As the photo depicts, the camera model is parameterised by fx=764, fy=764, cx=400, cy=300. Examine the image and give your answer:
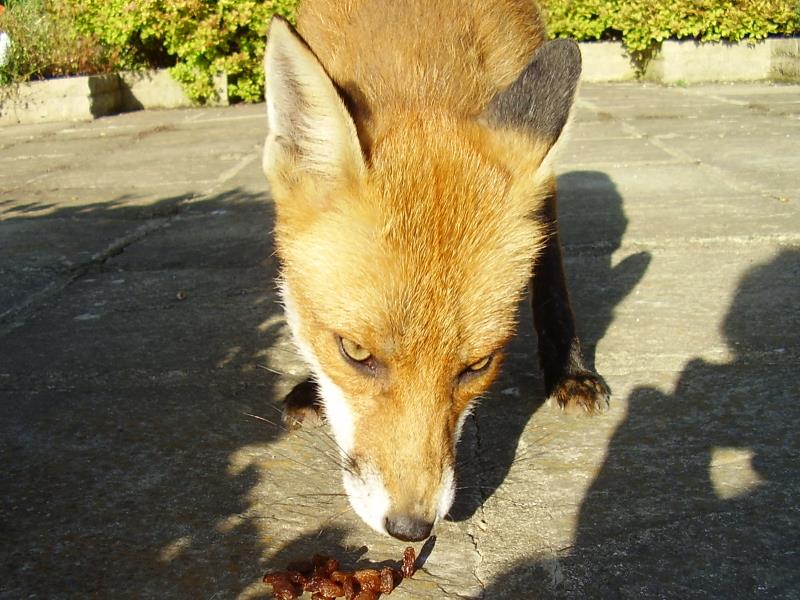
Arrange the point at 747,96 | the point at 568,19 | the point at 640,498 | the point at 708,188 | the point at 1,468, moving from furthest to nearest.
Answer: the point at 568,19 < the point at 747,96 < the point at 708,188 < the point at 1,468 < the point at 640,498

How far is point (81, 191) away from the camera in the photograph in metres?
6.98

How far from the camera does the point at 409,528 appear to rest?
2.12m

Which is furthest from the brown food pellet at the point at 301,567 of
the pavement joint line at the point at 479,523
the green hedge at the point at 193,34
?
the green hedge at the point at 193,34

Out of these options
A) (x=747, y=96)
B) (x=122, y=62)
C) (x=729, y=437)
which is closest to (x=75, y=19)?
(x=122, y=62)

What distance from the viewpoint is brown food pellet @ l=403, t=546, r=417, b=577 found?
2.12m

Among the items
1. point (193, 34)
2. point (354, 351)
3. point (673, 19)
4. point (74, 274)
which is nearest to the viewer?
point (354, 351)

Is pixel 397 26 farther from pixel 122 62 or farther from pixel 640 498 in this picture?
pixel 122 62

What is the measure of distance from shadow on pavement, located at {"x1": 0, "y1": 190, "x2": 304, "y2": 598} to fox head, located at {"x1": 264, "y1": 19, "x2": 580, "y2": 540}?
0.46 m

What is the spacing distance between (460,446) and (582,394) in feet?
1.87

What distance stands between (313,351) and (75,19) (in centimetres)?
1256

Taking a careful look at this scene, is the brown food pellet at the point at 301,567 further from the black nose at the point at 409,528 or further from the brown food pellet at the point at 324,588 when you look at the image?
the black nose at the point at 409,528

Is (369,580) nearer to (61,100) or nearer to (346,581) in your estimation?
(346,581)

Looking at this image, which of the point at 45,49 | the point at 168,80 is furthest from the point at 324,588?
the point at 168,80

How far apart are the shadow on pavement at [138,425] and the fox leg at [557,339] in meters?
1.20
